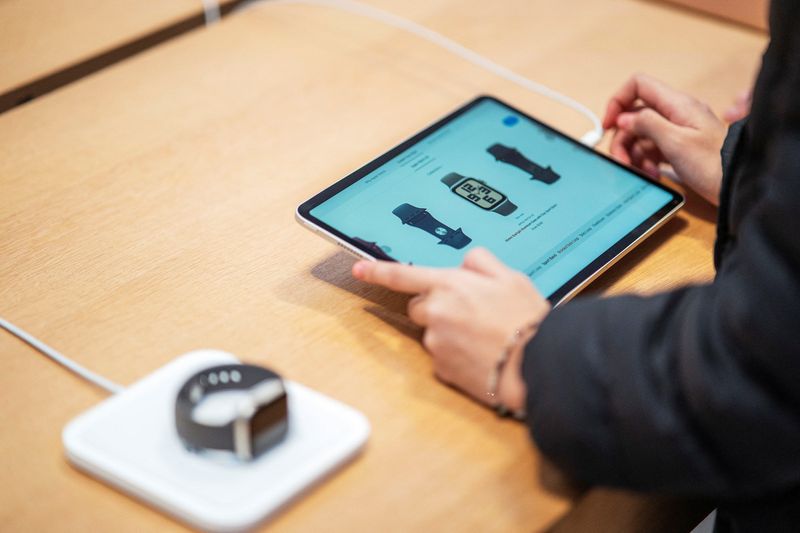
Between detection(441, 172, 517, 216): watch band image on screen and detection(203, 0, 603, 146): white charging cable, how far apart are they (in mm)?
160

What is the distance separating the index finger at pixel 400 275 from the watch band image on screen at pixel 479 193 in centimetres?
12

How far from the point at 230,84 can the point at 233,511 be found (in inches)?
24.5

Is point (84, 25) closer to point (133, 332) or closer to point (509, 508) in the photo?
point (133, 332)

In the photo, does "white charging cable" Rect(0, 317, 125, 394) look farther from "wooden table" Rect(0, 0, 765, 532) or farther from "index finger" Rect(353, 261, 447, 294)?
"index finger" Rect(353, 261, 447, 294)

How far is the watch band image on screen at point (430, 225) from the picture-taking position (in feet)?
2.73

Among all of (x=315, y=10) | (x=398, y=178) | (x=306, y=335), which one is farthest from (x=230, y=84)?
(x=306, y=335)

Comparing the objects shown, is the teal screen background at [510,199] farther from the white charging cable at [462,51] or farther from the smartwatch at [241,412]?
the smartwatch at [241,412]

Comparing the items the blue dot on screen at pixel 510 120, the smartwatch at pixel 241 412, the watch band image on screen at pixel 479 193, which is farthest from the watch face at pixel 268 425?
the blue dot on screen at pixel 510 120

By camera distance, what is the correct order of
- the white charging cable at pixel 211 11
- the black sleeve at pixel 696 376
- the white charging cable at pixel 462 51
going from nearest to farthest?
the black sleeve at pixel 696 376, the white charging cable at pixel 462 51, the white charging cable at pixel 211 11

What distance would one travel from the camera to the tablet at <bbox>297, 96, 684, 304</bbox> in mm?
821

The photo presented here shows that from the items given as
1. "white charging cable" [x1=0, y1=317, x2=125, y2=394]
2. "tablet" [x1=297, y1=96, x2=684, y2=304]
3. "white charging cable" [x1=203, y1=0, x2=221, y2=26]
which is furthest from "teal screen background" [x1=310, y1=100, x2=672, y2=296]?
"white charging cable" [x1=203, y1=0, x2=221, y2=26]

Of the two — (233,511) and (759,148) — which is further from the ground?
(759,148)

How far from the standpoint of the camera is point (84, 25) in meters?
1.22

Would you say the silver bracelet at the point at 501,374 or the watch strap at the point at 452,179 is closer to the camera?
the silver bracelet at the point at 501,374
